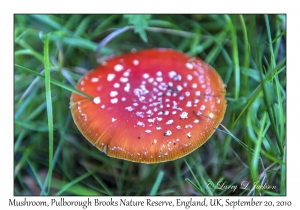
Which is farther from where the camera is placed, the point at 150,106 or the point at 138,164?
the point at 138,164

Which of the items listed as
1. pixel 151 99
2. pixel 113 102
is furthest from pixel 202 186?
pixel 113 102
